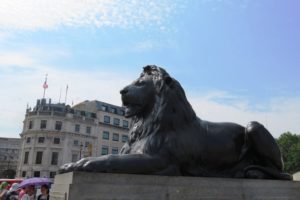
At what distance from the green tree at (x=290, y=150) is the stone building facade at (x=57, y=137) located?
99.9 feet

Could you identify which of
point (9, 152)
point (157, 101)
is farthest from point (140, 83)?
point (9, 152)

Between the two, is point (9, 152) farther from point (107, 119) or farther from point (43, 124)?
point (43, 124)

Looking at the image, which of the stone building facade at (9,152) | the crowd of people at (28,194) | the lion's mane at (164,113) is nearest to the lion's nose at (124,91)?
the lion's mane at (164,113)

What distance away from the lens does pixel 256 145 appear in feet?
16.8

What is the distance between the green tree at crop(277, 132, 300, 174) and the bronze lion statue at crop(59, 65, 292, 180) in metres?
45.9

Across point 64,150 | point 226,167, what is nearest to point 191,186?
point 226,167

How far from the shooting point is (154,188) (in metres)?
3.91

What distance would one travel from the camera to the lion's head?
4559mm

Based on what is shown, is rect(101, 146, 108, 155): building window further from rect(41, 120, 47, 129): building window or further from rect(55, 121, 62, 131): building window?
rect(41, 120, 47, 129): building window

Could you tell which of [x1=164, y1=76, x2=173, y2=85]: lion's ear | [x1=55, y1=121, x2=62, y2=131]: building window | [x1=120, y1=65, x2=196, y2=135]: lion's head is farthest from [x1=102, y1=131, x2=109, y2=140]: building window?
[x1=164, y1=76, x2=173, y2=85]: lion's ear

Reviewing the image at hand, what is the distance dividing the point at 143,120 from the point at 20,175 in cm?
5998

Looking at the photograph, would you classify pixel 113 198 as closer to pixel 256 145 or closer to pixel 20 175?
pixel 256 145

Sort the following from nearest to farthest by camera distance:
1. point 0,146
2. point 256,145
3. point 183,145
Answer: point 183,145
point 256,145
point 0,146

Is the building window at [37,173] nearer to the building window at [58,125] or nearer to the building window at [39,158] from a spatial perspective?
the building window at [39,158]
